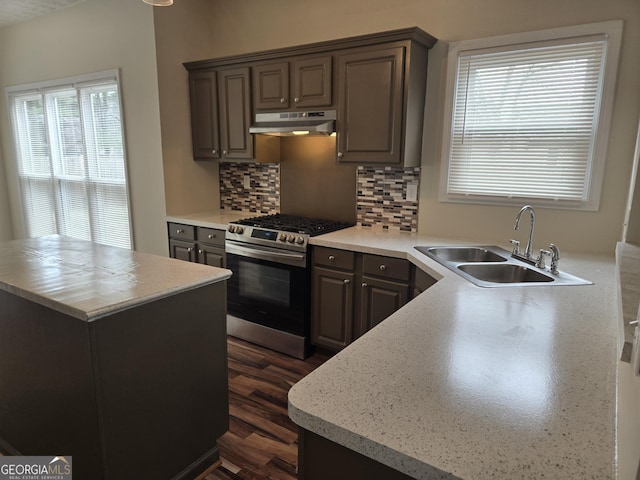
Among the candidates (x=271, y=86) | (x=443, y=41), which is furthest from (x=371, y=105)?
(x=271, y=86)

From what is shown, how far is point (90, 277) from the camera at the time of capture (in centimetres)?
191

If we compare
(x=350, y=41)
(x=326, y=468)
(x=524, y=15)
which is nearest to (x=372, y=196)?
(x=350, y=41)

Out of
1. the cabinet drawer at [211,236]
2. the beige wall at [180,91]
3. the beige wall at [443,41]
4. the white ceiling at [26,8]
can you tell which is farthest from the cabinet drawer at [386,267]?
the white ceiling at [26,8]

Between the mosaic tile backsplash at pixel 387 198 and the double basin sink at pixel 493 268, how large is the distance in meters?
0.58

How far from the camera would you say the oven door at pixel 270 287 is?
3.09 m

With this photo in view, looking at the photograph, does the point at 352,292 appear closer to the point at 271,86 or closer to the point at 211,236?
the point at 211,236

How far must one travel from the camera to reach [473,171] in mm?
2980

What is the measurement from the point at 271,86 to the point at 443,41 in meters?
1.35

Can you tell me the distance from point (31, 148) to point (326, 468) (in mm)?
5659

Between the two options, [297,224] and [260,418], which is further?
[297,224]

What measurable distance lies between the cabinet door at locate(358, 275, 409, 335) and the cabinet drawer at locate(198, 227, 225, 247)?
1342 millimetres

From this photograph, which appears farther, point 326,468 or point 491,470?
point 326,468

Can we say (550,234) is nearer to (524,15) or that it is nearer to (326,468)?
(524,15)

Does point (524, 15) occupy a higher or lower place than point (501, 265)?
higher
